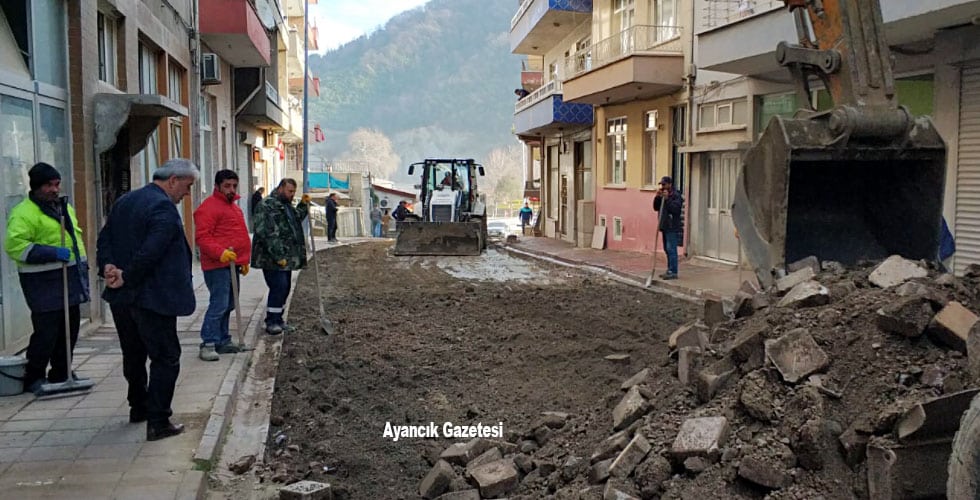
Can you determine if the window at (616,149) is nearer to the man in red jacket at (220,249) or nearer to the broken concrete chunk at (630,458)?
the man in red jacket at (220,249)

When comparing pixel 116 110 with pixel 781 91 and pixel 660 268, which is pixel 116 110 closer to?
pixel 660 268

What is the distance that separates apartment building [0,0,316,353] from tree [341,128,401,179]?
113 m

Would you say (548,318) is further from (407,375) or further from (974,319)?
(974,319)

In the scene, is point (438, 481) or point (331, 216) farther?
point (331, 216)

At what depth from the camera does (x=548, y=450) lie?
5188 millimetres

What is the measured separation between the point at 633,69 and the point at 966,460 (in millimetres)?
15416

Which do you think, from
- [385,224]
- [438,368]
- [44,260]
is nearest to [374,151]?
[385,224]

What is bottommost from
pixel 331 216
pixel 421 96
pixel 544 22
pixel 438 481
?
pixel 438 481

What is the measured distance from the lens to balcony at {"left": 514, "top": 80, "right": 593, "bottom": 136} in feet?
79.4

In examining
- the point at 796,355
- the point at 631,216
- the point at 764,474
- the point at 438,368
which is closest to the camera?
the point at 764,474

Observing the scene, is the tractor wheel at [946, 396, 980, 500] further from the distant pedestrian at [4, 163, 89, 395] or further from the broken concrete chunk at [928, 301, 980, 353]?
the distant pedestrian at [4, 163, 89, 395]

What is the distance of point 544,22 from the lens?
2567cm

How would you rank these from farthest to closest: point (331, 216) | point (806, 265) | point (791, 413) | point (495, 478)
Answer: point (331, 216)
point (806, 265)
point (495, 478)
point (791, 413)

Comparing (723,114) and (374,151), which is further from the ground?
(374,151)
